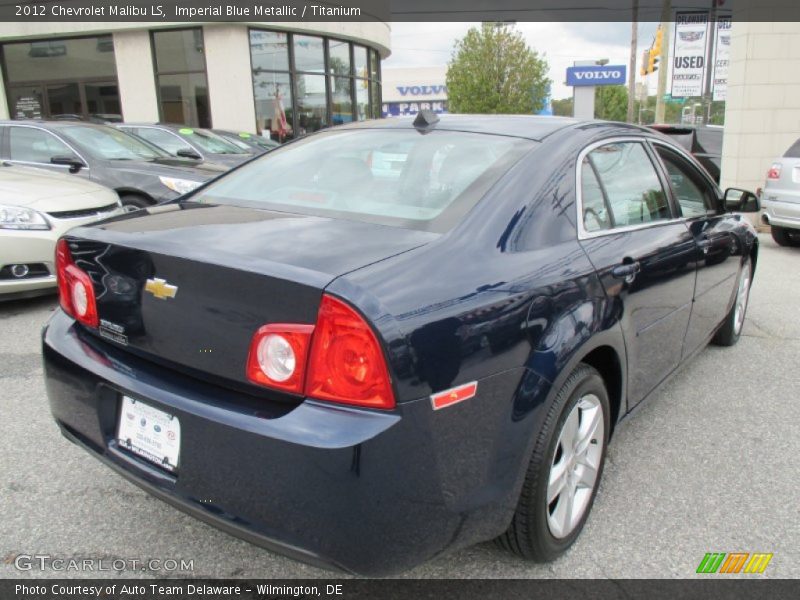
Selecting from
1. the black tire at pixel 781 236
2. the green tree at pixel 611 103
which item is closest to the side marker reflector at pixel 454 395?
the black tire at pixel 781 236

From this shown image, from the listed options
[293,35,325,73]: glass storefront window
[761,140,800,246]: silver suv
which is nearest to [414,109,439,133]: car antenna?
[761,140,800,246]: silver suv

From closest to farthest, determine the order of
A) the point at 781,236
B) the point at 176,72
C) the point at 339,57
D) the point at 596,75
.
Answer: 1. the point at 781,236
2. the point at 176,72
3. the point at 339,57
4. the point at 596,75

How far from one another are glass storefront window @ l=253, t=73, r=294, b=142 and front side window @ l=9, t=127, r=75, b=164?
11.1 metres

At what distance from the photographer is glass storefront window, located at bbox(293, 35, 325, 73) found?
18609 mm

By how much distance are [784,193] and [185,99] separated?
15557 mm

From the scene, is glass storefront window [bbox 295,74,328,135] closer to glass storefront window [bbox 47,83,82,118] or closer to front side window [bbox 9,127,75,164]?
glass storefront window [bbox 47,83,82,118]

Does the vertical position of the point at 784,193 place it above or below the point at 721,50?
below

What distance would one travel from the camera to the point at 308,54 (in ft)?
62.2

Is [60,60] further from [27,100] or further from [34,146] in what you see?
[34,146]

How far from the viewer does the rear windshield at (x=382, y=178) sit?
228 centimetres

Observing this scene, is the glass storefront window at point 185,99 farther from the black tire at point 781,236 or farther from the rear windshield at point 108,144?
the black tire at point 781,236

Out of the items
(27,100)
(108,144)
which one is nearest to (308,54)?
(27,100)

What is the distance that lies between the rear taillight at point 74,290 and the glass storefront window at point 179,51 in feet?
→ 55.8

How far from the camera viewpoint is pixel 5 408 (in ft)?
11.5
